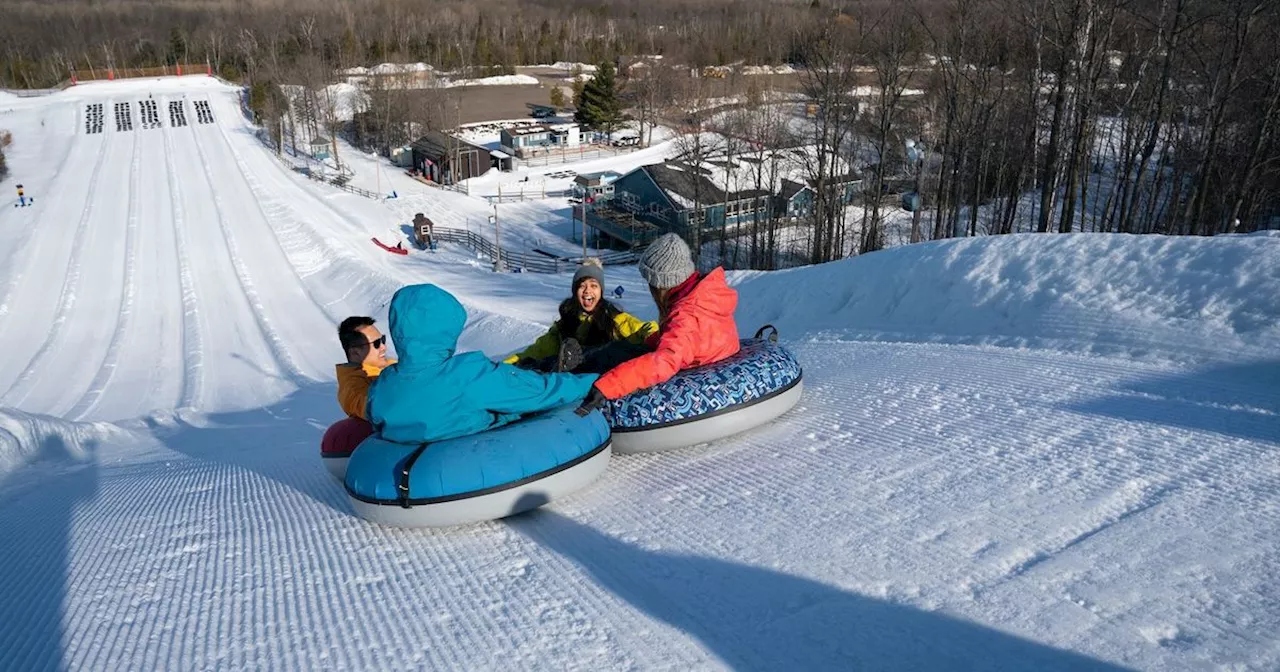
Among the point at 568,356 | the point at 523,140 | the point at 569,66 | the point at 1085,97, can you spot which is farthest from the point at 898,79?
the point at 569,66

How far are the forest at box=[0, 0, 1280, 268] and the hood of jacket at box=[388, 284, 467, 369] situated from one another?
12596 mm

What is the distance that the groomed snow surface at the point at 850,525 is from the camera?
2941 mm

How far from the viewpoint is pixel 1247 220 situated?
62.7ft

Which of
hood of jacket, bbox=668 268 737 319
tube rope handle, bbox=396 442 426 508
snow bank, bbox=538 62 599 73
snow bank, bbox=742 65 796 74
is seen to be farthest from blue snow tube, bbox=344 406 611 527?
snow bank, bbox=538 62 599 73

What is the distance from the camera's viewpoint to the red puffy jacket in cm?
461

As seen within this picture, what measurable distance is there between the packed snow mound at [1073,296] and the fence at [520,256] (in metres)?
15.6

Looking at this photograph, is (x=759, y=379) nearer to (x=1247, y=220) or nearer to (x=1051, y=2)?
(x=1051, y=2)

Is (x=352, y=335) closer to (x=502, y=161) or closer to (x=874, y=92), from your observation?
(x=502, y=161)

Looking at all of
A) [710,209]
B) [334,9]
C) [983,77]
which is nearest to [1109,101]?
[983,77]

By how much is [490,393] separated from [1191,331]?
5.28m

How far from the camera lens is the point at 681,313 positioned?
16.3 feet

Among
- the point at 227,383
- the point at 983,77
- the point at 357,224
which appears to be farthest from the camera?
the point at 357,224

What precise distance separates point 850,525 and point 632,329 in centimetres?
236

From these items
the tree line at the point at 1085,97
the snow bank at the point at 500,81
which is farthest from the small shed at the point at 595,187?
the snow bank at the point at 500,81
